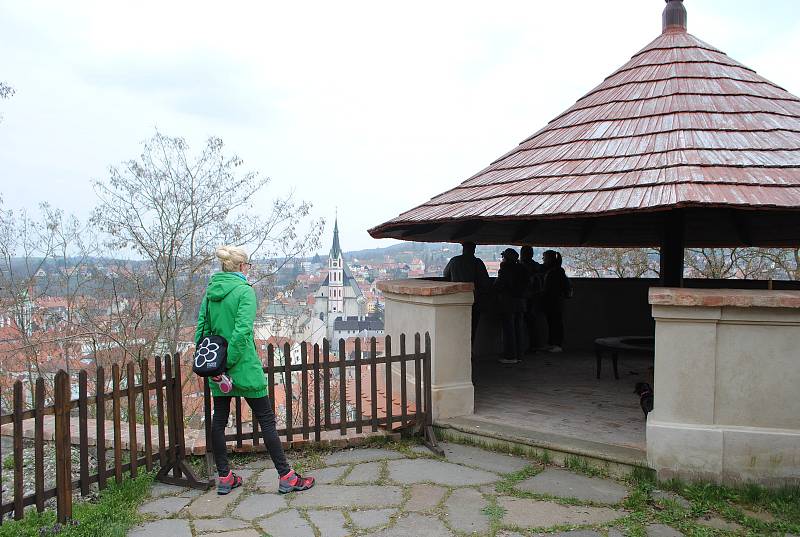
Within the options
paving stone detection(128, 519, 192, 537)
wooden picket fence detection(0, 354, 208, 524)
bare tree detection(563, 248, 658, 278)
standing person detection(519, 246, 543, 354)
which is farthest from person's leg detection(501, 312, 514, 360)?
bare tree detection(563, 248, 658, 278)

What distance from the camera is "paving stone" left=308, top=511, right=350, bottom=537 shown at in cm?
373

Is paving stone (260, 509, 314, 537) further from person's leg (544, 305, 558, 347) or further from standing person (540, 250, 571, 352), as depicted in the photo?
person's leg (544, 305, 558, 347)

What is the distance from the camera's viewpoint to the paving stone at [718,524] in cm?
377

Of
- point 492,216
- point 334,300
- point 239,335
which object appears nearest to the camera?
point 239,335

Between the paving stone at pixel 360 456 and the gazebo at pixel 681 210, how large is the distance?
72cm

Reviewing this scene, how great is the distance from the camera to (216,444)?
4438 millimetres

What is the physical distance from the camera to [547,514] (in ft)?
13.1

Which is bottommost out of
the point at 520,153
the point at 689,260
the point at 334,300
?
the point at 334,300

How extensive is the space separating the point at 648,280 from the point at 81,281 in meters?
11.7

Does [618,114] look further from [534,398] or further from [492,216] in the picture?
[534,398]

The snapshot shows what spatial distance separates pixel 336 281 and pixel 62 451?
19.4m

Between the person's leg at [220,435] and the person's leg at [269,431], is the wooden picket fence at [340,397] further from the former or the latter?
the person's leg at [269,431]

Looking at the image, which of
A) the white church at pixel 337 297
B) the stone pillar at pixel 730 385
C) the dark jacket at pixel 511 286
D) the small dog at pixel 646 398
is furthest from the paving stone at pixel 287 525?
the white church at pixel 337 297

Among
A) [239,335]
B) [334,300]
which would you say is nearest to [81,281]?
[334,300]
